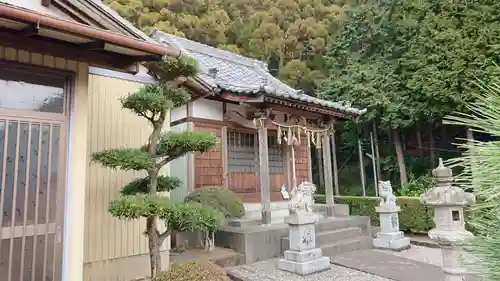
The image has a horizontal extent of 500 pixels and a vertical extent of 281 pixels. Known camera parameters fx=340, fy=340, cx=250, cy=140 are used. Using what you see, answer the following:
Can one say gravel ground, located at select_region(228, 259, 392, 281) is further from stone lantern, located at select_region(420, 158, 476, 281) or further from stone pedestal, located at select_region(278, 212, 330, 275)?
stone lantern, located at select_region(420, 158, 476, 281)

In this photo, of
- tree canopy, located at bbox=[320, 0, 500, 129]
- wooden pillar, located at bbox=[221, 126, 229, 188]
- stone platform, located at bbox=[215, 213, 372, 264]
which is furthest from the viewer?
tree canopy, located at bbox=[320, 0, 500, 129]

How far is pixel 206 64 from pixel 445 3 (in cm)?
913

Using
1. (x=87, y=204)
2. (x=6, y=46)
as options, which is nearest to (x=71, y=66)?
(x=6, y=46)

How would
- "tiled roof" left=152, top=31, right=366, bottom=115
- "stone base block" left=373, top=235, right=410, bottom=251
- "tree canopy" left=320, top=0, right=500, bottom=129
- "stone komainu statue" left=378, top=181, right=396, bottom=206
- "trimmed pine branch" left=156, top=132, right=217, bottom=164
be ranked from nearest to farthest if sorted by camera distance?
"trimmed pine branch" left=156, top=132, right=217, bottom=164 < "stone base block" left=373, top=235, right=410, bottom=251 < "stone komainu statue" left=378, top=181, right=396, bottom=206 < "tiled roof" left=152, top=31, right=366, bottom=115 < "tree canopy" left=320, top=0, right=500, bottom=129

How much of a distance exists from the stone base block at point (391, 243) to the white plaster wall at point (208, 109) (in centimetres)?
473

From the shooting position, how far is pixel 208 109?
8445mm

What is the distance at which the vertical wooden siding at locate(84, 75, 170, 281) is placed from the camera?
490cm

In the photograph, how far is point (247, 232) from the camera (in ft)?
20.9

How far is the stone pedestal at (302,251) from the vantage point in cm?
567

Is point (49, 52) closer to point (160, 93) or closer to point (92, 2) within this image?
point (92, 2)

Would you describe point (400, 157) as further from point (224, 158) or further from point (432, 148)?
point (224, 158)

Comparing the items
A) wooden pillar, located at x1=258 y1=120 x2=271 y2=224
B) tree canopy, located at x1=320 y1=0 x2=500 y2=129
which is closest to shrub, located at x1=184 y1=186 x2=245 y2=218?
wooden pillar, located at x1=258 y1=120 x2=271 y2=224

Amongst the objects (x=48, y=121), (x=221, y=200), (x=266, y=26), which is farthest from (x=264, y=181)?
(x=266, y=26)

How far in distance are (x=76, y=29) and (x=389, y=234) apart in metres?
7.33
